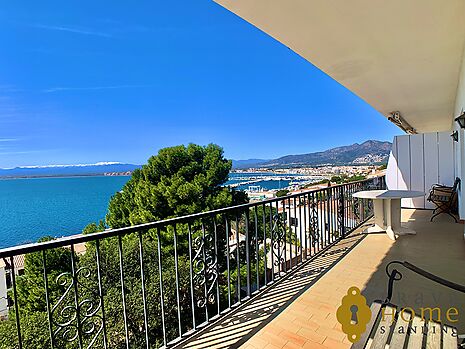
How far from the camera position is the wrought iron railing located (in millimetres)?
1522

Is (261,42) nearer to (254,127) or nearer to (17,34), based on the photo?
(254,127)

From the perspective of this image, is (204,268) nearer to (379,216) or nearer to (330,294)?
(330,294)

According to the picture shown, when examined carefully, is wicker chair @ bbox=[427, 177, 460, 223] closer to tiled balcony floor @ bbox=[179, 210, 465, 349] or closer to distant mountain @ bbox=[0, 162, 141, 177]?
tiled balcony floor @ bbox=[179, 210, 465, 349]

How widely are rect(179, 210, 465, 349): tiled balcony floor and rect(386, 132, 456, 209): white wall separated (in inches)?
116

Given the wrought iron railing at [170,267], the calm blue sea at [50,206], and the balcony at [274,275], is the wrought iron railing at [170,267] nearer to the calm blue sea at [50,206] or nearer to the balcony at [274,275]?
the balcony at [274,275]

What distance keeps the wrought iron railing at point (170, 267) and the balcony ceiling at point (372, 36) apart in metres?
1.68

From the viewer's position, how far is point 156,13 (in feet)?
87.8

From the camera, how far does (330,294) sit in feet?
8.27

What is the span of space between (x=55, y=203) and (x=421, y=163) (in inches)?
2012

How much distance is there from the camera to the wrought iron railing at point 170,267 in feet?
4.99

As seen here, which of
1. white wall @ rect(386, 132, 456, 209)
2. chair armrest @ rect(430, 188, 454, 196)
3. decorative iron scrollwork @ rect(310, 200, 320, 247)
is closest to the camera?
decorative iron scrollwork @ rect(310, 200, 320, 247)

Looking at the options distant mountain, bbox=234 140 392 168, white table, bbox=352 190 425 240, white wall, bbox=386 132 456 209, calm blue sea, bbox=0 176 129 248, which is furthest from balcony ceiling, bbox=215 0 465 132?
calm blue sea, bbox=0 176 129 248

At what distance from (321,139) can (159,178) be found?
1760 inches

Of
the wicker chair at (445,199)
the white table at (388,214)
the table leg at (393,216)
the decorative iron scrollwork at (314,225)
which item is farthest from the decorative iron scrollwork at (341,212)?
the wicker chair at (445,199)
